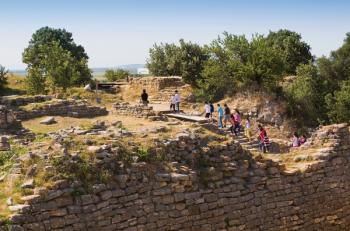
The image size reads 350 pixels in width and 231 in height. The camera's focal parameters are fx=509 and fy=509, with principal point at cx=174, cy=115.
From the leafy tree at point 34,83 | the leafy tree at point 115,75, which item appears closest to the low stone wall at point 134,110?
the leafy tree at point 34,83

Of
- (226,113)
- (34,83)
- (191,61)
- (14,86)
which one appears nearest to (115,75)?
(14,86)

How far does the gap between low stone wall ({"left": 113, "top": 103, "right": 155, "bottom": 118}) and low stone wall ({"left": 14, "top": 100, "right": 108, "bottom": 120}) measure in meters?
1.12

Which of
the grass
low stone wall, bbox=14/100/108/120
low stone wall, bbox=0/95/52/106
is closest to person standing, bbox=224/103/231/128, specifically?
low stone wall, bbox=14/100/108/120

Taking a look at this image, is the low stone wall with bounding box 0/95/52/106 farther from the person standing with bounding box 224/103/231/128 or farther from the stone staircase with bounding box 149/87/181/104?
the stone staircase with bounding box 149/87/181/104

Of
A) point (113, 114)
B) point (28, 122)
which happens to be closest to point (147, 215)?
point (28, 122)

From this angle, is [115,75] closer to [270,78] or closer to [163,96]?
[163,96]

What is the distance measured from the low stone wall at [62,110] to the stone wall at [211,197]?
38.3 ft

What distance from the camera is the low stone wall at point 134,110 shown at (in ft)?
72.8

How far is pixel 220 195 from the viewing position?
426 inches

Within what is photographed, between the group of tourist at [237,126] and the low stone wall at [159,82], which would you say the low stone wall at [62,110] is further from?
the low stone wall at [159,82]

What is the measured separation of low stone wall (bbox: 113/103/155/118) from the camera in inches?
874

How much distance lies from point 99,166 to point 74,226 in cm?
120

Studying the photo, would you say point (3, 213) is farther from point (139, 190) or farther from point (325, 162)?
point (325, 162)

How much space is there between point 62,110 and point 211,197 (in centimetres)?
1286
